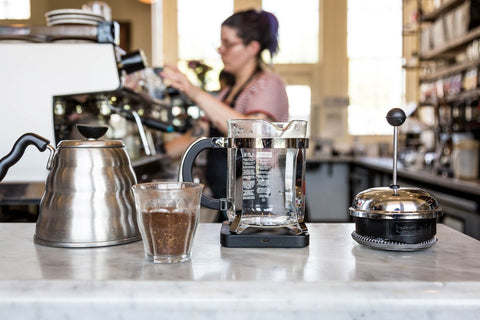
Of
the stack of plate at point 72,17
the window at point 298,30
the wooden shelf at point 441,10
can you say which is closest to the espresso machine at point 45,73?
the stack of plate at point 72,17

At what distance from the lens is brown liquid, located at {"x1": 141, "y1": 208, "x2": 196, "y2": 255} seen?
0.71 m

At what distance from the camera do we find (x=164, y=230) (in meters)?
0.71

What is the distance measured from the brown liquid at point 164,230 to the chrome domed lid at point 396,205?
0.98 ft

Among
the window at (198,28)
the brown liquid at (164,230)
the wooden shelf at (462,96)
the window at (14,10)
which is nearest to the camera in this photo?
the brown liquid at (164,230)

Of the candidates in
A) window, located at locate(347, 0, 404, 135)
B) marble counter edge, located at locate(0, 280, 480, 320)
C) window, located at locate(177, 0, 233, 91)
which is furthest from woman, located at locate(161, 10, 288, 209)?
window, located at locate(347, 0, 404, 135)

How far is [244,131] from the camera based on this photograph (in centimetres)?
83

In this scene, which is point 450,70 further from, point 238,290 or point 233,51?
point 238,290

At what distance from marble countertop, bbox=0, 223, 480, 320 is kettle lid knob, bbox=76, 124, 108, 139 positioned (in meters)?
0.25

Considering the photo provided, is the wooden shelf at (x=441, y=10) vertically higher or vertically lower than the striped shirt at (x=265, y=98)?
higher

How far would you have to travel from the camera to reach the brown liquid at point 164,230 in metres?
0.71

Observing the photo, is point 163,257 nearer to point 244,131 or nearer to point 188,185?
point 188,185

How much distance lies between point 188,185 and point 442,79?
447 centimetres

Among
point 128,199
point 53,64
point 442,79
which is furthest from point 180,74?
point 442,79

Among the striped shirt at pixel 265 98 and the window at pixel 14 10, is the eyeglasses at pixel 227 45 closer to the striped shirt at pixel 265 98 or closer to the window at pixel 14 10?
the striped shirt at pixel 265 98
